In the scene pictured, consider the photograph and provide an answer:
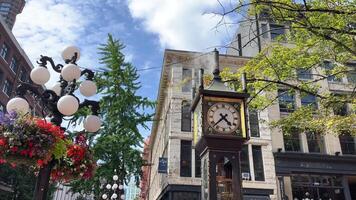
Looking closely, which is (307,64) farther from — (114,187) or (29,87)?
(114,187)

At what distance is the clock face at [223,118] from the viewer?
18.4 ft

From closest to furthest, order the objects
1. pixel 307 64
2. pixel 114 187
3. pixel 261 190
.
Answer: pixel 307 64 < pixel 114 187 < pixel 261 190

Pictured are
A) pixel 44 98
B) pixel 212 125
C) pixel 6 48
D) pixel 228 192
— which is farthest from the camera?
pixel 6 48

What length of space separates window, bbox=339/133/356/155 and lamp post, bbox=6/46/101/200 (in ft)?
80.3

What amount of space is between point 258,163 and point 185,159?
18.8ft

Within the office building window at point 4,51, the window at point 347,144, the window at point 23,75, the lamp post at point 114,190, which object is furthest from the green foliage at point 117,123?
the window at point 23,75

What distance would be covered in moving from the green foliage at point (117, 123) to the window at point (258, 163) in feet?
34.1

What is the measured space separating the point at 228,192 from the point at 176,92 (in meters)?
23.8

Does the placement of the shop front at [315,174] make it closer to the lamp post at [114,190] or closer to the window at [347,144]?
the window at [347,144]

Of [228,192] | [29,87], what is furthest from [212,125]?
[29,87]

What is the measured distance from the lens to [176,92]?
28.8 m

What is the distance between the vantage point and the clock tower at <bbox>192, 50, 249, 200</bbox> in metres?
5.12

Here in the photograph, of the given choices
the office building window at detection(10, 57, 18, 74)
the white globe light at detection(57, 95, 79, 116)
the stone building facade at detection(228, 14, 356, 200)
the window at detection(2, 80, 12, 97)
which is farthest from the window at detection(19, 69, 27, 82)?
the white globe light at detection(57, 95, 79, 116)

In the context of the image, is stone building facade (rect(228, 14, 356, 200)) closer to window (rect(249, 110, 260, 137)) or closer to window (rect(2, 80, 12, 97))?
window (rect(249, 110, 260, 137))
